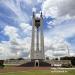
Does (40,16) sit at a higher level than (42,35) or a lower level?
higher

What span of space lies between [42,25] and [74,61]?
23240 mm

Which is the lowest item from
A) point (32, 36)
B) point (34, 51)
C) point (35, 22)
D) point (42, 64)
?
point (42, 64)

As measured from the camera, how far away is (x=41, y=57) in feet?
319

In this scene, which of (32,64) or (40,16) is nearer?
(32,64)

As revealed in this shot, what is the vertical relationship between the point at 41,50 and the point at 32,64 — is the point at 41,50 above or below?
above

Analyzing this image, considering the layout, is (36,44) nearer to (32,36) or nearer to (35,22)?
(32,36)

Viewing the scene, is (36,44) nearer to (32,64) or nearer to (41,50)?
(41,50)

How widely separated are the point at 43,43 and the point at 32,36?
6.21 metres

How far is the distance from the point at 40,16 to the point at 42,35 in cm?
1065

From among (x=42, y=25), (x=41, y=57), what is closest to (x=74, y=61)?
(x=41, y=57)

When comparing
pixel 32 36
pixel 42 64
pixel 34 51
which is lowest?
pixel 42 64

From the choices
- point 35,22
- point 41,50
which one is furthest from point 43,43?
point 35,22

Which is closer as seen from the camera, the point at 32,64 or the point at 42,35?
the point at 32,64

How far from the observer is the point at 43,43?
321 ft
